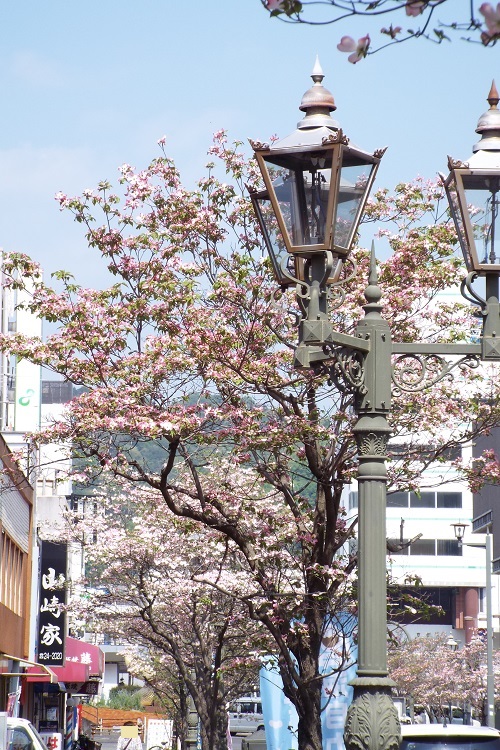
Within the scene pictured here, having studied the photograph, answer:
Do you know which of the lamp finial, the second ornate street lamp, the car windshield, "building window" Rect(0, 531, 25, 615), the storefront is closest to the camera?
the second ornate street lamp

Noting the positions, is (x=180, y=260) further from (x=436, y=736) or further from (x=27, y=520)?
(x=27, y=520)

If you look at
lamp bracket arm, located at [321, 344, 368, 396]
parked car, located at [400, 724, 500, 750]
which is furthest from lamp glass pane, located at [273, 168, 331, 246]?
parked car, located at [400, 724, 500, 750]

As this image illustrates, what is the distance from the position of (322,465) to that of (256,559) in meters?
1.44

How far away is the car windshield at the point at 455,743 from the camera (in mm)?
9188

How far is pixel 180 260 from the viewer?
53.5 ft

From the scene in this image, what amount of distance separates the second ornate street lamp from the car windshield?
196 centimetres

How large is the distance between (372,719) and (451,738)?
2147mm

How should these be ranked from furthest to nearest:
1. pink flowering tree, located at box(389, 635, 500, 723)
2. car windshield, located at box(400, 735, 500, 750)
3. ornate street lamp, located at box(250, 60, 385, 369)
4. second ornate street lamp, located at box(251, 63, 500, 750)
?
1. pink flowering tree, located at box(389, 635, 500, 723)
2. car windshield, located at box(400, 735, 500, 750)
3. ornate street lamp, located at box(250, 60, 385, 369)
4. second ornate street lamp, located at box(251, 63, 500, 750)

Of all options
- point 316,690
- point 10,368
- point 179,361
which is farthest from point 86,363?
point 10,368

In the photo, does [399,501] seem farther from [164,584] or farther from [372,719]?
[372,719]

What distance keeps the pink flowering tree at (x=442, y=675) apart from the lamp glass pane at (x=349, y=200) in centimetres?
6118

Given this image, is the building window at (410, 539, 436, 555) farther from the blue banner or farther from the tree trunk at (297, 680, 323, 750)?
the tree trunk at (297, 680, 323, 750)

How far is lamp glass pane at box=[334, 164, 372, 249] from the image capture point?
8242 mm

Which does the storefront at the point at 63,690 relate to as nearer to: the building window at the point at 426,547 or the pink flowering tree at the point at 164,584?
the pink flowering tree at the point at 164,584
